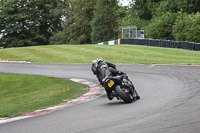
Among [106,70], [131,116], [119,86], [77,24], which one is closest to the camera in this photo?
[131,116]

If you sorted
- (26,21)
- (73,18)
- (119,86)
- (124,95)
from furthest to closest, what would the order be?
1. (73,18)
2. (26,21)
3. (119,86)
4. (124,95)

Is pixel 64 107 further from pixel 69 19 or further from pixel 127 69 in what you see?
pixel 69 19

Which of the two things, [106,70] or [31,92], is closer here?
[106,70]

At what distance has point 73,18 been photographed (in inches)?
2687

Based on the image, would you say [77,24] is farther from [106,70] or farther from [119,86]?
[119,86]

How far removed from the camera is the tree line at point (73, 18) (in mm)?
56481

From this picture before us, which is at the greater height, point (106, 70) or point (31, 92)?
point (106, 70)

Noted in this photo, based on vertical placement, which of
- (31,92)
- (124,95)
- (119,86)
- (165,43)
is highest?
(165,43)

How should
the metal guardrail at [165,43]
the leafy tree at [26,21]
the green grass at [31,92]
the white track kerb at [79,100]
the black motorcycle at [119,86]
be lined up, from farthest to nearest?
the leafy tree at [26,21]
the metal guardrail at [165,43]
the green grass at [31,92]
the black motorcycle at [119,86]
the white track kerb at [79,100]

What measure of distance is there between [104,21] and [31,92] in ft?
173

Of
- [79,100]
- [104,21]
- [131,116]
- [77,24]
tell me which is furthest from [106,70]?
[77,24]

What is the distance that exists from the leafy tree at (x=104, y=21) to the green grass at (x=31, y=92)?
45.7 m

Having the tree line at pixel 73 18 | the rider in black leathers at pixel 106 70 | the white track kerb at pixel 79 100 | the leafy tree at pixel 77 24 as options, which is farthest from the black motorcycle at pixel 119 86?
the leafy tree at pixel 77 24

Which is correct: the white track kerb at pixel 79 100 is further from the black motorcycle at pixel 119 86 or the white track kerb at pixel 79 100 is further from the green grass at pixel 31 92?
the black motorcycle at pixel 119 86
